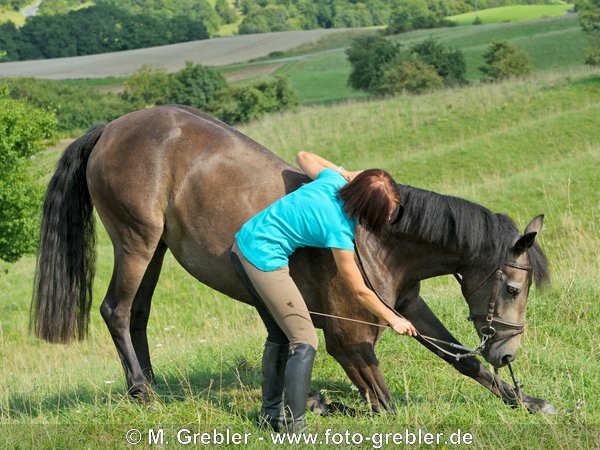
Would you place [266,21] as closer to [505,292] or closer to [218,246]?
[218,246]

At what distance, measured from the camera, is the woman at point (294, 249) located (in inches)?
181

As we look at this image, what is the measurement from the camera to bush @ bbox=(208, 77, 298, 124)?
116 feet

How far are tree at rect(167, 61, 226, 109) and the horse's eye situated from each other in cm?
4024

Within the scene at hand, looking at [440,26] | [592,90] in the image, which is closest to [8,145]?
[592,90]

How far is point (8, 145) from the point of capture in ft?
49.3

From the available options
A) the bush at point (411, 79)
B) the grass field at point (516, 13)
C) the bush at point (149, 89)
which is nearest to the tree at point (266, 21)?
the grass field at point (516, 13)

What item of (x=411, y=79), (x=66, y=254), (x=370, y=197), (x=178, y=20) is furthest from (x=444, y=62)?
(x=178, y=20)

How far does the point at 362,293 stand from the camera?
183 inches

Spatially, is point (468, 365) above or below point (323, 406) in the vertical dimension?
above

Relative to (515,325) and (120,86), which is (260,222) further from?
(120,86)

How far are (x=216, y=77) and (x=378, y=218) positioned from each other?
41.9 meters

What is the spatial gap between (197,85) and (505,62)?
1754 cm

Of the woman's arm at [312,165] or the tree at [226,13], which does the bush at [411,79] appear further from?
the tree at [226,13]

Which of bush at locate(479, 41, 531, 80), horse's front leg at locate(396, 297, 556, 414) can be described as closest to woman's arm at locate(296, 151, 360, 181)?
horse's front leg at locate(396, 297, 556, 414)
